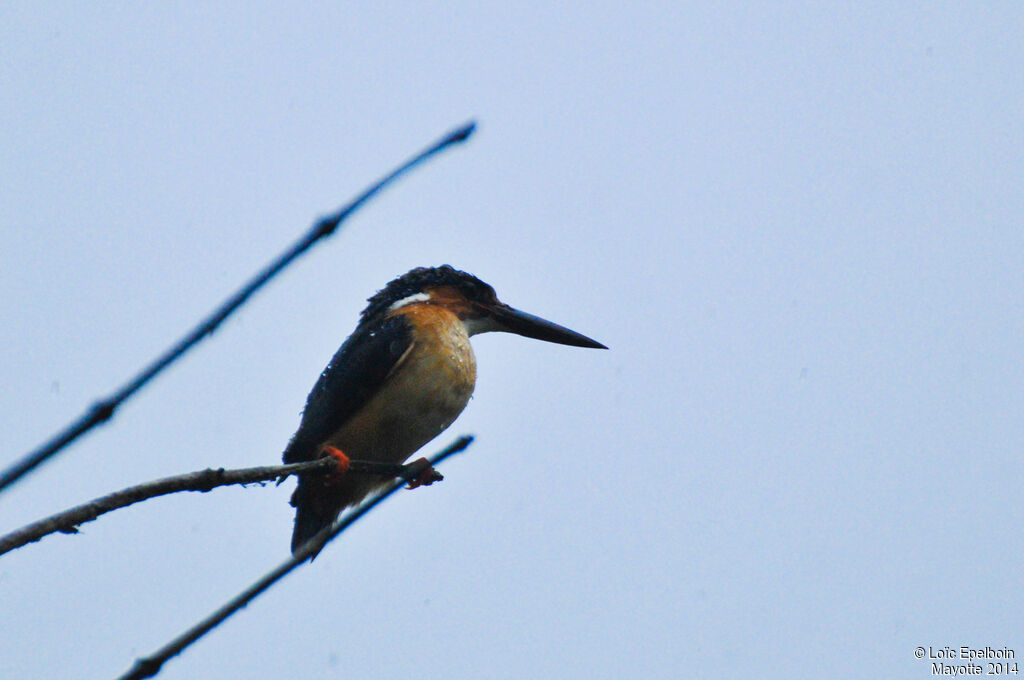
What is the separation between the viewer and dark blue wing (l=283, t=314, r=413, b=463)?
470 cm

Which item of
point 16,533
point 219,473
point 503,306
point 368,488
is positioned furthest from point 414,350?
point 16,533

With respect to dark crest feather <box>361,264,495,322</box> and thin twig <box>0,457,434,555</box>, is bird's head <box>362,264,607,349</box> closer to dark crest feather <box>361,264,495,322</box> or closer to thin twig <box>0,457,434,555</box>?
dark crest feather <box>361,264,495,322</box>

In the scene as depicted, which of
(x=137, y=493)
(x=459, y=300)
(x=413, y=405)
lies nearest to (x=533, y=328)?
(x=459, y=300)

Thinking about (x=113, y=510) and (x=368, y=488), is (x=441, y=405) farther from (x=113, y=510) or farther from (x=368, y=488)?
(x=113, y=510)

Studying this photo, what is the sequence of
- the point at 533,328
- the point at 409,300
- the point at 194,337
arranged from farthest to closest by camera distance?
the point at 533,328 < the point at 409,300 < the point at 194,337

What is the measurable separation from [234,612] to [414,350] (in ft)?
11.9

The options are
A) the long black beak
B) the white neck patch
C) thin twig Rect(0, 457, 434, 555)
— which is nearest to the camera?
thin twig Rect(0, 457, 434, 555)

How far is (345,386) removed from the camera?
15.6ft

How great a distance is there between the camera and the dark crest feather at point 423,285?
5.54m

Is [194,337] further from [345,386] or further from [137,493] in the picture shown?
[345,386]

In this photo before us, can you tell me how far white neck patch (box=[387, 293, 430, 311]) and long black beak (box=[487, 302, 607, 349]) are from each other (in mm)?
395

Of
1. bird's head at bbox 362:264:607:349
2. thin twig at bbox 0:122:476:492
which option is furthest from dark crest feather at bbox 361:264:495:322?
thin twig at bbox 0:122:476:492

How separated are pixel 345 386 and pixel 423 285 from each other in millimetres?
997

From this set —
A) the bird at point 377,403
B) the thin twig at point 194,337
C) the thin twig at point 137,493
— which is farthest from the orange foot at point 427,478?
the thin twig at point 194,337
